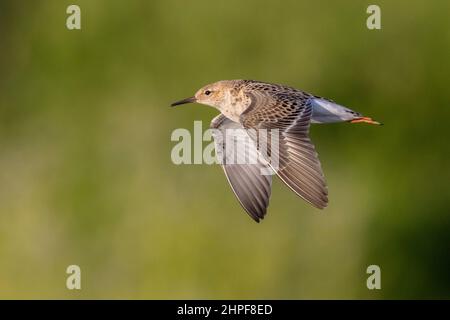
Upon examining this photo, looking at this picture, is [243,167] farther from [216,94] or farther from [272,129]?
[272,129]

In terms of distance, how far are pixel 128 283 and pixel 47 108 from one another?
3.11 meters

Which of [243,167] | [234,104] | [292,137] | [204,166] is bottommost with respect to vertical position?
[204,166]

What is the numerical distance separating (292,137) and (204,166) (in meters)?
4.03

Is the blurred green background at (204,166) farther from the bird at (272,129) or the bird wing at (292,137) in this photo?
the bird wing at (292,137)

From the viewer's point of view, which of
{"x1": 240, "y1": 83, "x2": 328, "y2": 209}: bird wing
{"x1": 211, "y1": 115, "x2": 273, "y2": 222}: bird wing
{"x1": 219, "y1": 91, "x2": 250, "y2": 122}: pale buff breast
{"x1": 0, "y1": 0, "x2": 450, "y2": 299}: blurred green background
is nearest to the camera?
{"x1": 240, "y1": 83, "x2": 328, "y2": 209}: bird wing

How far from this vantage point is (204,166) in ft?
37.1

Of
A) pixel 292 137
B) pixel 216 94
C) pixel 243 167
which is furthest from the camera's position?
pixel 216 94

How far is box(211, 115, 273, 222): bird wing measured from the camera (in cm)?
815

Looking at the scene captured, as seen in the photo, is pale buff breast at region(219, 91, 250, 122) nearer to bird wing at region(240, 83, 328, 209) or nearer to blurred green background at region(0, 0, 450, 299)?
bird wing at region(240, 83, 328, 209)

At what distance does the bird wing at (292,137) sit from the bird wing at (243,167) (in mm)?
444

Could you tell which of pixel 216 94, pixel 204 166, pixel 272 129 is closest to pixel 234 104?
pixel 216 94

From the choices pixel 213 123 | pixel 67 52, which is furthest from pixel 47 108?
pixel 213 123

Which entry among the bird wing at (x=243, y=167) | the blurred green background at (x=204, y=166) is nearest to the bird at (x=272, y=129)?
the bird wing at (x=243, y=167)

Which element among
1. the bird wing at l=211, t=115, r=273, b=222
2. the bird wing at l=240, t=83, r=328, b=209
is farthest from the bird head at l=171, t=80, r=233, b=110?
the bird wing at l=240, t=83, r=328, b=209
